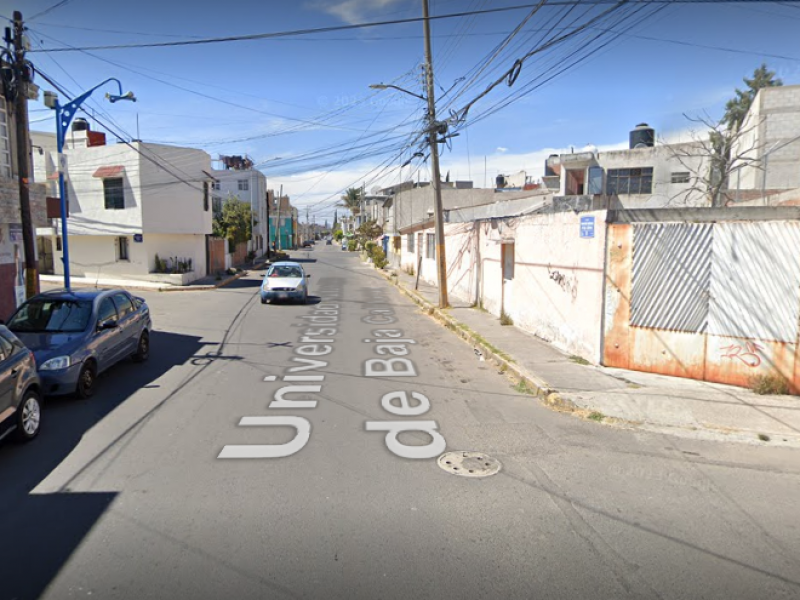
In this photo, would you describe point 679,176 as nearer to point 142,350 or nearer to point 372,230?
point 142,350

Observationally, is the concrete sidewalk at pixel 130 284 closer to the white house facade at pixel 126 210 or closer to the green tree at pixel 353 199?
the white house facade at pixel 126 210

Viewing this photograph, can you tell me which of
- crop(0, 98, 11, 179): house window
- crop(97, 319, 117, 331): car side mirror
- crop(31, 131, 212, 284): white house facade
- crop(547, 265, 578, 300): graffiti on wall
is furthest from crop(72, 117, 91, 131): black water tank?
crop(547, 265, 578, 300): graffiti on wall

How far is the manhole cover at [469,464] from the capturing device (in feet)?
17.8

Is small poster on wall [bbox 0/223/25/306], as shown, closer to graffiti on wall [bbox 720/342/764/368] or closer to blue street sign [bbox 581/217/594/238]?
blue street sign [bbox 581/217/594/238]

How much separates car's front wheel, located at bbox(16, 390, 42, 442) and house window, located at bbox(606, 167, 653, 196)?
29.3 meters

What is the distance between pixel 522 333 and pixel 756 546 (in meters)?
9.22

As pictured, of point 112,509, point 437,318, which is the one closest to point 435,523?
point 112,509

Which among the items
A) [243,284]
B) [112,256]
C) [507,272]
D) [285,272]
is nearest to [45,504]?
[507,272]

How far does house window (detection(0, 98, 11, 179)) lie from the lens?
539 inches

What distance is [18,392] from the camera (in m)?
6.06

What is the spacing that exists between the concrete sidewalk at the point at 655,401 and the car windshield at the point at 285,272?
1212 cm

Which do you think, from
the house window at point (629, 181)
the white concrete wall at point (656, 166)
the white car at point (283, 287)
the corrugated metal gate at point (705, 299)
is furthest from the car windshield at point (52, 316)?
the house window at point (629, 181)

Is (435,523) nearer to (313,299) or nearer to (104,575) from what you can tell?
(104,575)

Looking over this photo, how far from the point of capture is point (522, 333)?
1323 centimetres
